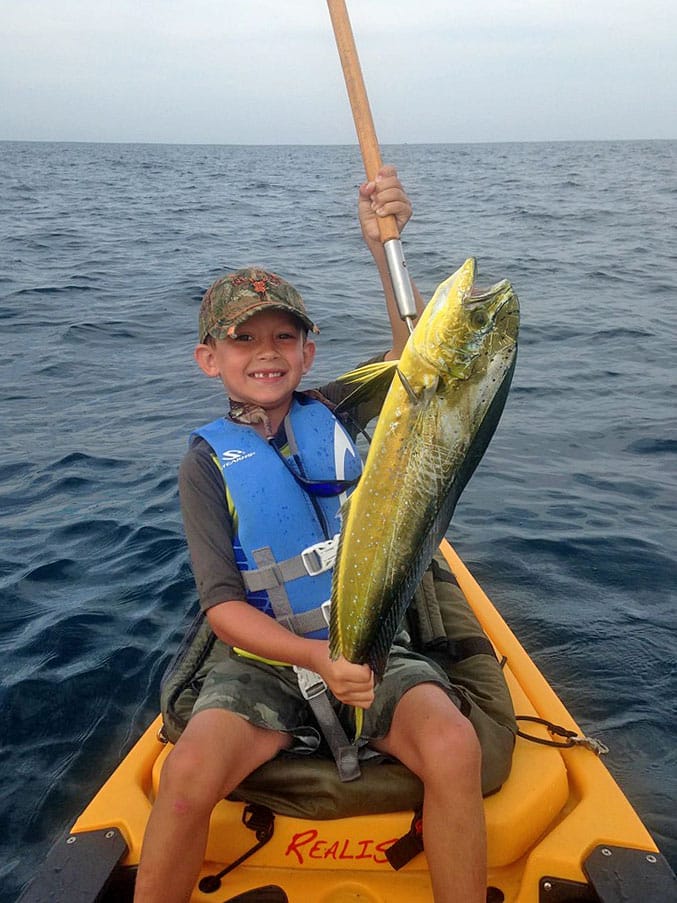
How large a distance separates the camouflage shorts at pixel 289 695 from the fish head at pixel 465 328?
1.37m

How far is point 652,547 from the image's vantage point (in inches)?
261

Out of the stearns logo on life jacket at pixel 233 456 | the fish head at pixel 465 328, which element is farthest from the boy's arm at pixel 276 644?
the fish head at pixel 465 328

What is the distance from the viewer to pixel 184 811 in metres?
2.77

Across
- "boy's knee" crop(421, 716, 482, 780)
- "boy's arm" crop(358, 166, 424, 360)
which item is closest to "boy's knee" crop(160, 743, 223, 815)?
"boy's knee" crop(421, 716, 482, 780)

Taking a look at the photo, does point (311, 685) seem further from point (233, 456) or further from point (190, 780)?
point (233, 456)

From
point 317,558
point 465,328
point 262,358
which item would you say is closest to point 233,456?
point 262,358

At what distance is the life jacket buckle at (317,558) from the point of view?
3.35 m

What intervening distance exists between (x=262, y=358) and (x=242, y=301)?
26 cm

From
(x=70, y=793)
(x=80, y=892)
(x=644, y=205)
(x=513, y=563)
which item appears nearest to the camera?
(x=80, y=892)

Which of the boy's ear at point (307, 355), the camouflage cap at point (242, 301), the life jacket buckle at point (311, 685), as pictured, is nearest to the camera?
the life jacket buckle at point (311, 685)

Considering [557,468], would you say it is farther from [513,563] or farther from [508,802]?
[508,802]

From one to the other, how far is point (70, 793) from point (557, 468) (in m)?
A: 5.58

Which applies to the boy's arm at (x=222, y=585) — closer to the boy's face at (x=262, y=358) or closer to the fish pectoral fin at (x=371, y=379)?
the boy's face at (x=262, y=358)

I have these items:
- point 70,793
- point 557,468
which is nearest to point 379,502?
point 70,793
